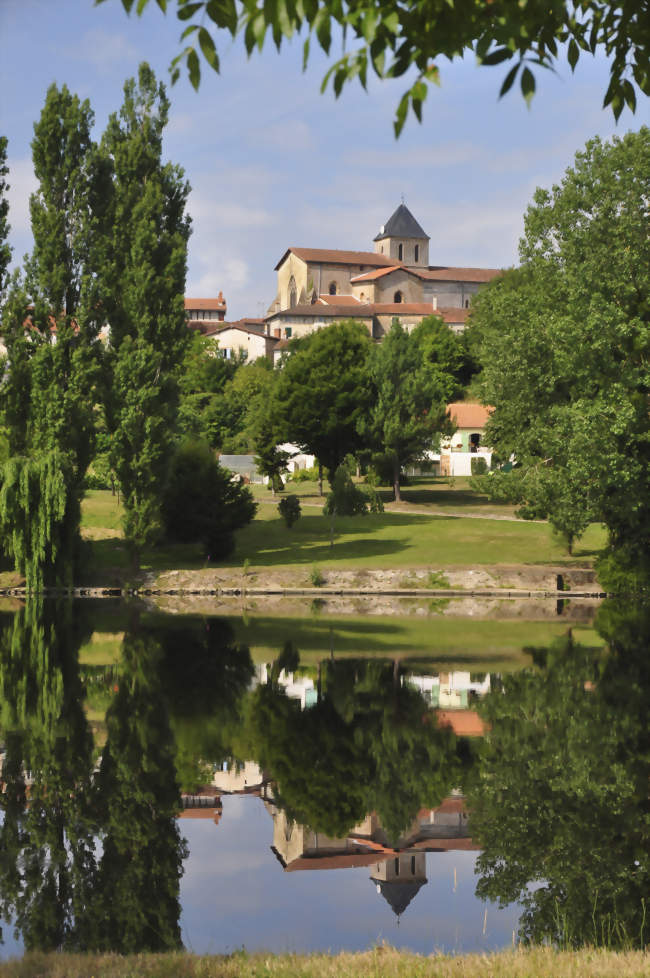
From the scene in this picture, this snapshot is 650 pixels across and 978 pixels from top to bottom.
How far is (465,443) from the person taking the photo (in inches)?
3526

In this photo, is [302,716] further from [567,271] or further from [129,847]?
[567,271]

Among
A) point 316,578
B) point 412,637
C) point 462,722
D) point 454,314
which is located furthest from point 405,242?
point 462,722

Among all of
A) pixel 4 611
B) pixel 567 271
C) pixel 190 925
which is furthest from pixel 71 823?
pixel 567 271

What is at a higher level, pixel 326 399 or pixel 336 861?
pixel 326 399

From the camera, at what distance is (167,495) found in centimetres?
4478

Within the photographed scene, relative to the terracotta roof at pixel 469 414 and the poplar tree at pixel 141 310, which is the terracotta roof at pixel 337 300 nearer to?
the terracotta roof at pixel 469 414

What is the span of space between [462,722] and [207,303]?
176728 millimetres

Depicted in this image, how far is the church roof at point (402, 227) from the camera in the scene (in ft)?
550

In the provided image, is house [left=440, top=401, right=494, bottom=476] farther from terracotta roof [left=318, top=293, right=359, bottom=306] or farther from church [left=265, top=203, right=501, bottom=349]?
terracotta roof [left=318, top=293, right=359, bottom=306]

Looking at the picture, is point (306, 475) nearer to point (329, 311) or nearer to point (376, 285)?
point (329, 311)

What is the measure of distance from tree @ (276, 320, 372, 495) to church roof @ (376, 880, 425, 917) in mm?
52969

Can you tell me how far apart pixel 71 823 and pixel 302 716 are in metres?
6.87

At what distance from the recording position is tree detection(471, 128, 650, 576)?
34.9m

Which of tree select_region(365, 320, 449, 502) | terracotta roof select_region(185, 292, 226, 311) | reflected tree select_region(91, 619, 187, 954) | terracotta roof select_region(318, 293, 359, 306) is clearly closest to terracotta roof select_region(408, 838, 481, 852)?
reflected tree select_region(91, 619, 187, 954)
